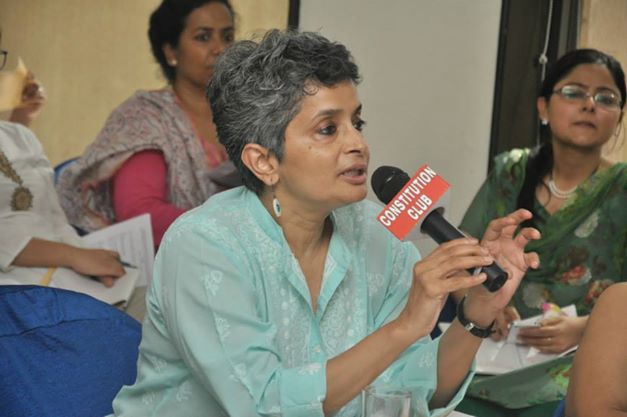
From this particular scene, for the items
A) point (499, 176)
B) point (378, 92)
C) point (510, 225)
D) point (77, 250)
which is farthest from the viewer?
point (378, 92)

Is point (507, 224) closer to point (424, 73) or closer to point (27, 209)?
point (27, 209)

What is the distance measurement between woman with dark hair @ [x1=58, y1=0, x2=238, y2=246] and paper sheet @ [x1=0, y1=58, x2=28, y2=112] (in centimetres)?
45

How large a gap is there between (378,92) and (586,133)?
1.11 meters

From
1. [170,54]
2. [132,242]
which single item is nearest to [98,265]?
[132,242]

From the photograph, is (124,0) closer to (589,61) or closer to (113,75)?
(113,75)

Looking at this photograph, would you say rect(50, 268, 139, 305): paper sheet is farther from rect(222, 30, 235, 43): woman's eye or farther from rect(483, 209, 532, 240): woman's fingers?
rect(483, 209, 532, 240): woman's fingers

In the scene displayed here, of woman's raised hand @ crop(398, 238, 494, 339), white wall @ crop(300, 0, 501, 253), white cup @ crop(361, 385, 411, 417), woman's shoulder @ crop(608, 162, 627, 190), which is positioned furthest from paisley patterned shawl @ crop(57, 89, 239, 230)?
white cup @ crop(361, 385, 411, 417)

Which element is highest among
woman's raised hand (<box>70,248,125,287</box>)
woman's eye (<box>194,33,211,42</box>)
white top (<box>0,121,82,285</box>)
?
woman's eye (<box>194,33,211,42</box>)

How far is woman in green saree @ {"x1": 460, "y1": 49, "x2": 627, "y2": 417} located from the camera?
9.89 ft

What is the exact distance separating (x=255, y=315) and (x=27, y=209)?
66.5 inches

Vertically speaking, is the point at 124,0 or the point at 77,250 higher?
the point at 124,0

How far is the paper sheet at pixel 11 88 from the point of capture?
3738mm

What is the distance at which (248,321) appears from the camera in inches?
61.4

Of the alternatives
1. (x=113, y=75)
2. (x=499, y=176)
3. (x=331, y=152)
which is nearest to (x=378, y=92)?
(x=499, y=176)
